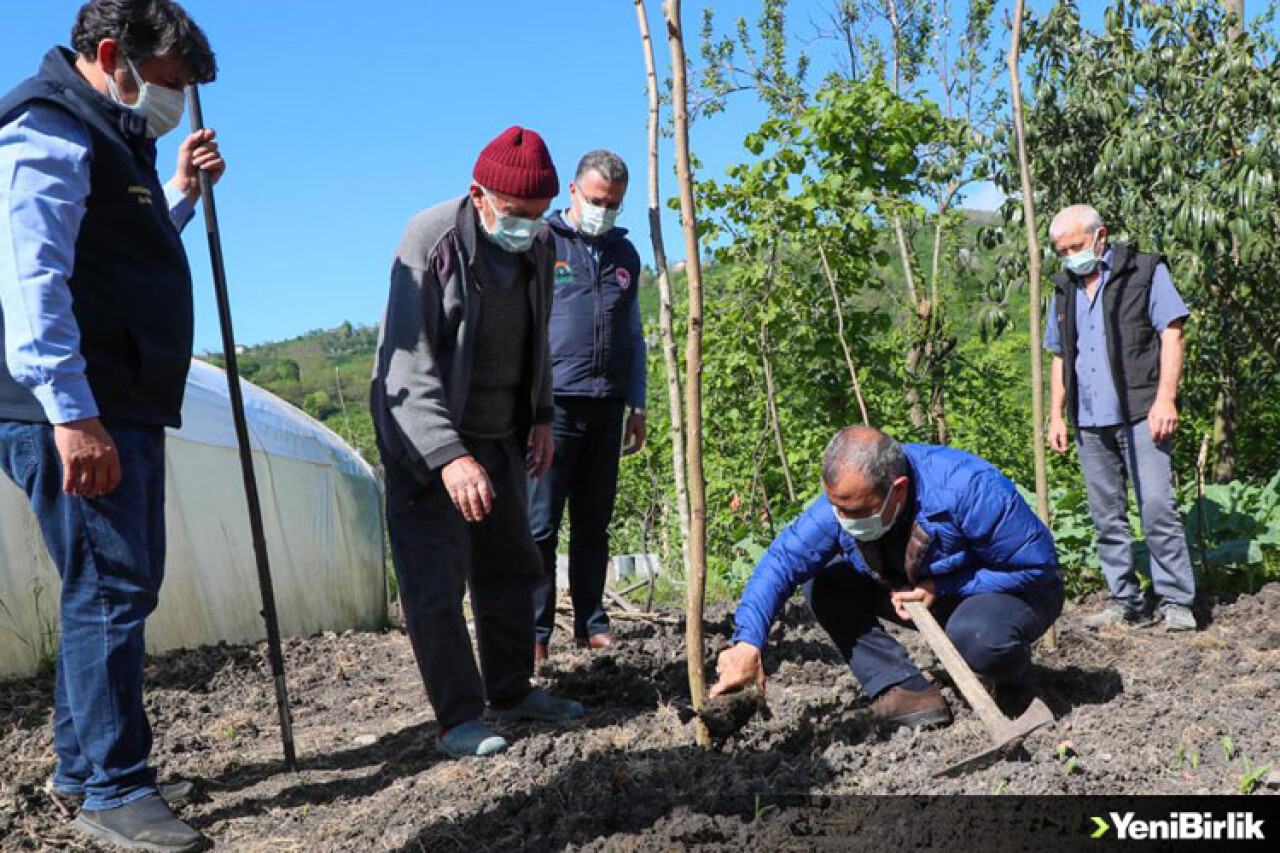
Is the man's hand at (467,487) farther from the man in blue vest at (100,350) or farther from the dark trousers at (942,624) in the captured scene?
the dark trousers at (942,624)

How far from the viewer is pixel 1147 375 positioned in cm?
464

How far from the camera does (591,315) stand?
4.34m

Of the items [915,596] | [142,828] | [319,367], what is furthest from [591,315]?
[319,367]

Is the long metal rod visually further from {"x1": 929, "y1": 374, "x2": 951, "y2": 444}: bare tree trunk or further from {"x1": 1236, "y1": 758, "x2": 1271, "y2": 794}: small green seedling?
{"x1": 929, "y1": 374, "x2": 951, "y2": 444}: bare tree trunk

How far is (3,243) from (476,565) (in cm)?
157

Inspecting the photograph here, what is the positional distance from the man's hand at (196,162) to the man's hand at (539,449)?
1194mm

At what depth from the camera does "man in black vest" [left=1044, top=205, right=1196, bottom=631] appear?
462cm

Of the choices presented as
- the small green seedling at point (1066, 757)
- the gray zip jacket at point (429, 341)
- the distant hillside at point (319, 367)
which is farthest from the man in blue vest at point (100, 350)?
the distant hillside at point (319, 367)

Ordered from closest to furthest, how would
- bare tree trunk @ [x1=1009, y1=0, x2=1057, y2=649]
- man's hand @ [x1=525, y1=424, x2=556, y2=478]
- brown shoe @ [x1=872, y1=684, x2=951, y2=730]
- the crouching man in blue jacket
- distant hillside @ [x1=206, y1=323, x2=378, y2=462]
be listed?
the crouching man in blue jacket, brown shoe @ [x1=872, y1=684, x2=951, y2=730], man's hand @ [x1=525, y1=424, x2=556, y2=478], bare tree trunk @ [x1=1009, y1=0, x2=1057, y2=649], distant hillside @ [x1=206, y1=323, x2=378, y2=462]

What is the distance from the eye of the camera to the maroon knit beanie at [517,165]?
3.12 meters

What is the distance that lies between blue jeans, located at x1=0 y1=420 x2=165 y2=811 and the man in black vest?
12.3ft

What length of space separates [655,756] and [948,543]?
3.30 feet

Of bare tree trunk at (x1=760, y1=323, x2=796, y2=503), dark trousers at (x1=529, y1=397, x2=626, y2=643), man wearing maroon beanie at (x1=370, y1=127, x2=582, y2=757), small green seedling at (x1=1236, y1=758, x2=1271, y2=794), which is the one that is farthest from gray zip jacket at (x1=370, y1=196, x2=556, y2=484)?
bare tree trunk at (x1=760, y1=323, x2=796, y2=503)

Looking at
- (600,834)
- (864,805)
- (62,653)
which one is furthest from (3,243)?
(864,805)
